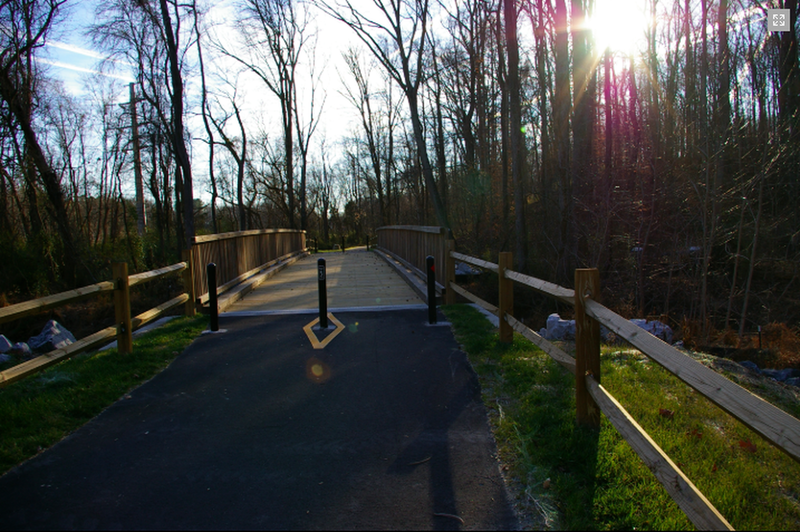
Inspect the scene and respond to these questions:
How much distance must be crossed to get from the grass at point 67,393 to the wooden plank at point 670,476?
426 cm

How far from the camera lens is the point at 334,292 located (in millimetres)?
12375

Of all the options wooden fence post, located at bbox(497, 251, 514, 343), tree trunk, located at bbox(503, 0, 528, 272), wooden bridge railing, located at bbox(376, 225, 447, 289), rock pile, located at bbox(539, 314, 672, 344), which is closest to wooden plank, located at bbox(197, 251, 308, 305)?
wooden bridge railing, located at bbox(376, 225, 447, 289)

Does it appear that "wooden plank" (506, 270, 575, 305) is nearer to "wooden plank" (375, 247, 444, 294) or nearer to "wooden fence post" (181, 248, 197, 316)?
A: "wooden plank" (375, 247, 444, 294)

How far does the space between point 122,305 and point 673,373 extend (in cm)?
599

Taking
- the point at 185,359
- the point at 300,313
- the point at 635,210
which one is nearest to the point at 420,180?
the point at 635,210

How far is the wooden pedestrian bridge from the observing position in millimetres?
2400

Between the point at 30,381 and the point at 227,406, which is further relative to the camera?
the point at 30,381

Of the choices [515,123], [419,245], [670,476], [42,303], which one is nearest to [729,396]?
[670,476]

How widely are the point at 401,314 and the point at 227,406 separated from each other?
4.59 meters

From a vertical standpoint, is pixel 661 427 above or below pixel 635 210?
below

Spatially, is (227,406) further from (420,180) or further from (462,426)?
(420,180)

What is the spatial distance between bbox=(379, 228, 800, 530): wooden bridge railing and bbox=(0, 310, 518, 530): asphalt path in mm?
850

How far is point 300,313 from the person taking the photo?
9.60 metres

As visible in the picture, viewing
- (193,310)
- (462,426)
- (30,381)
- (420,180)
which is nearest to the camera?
(462,426)
